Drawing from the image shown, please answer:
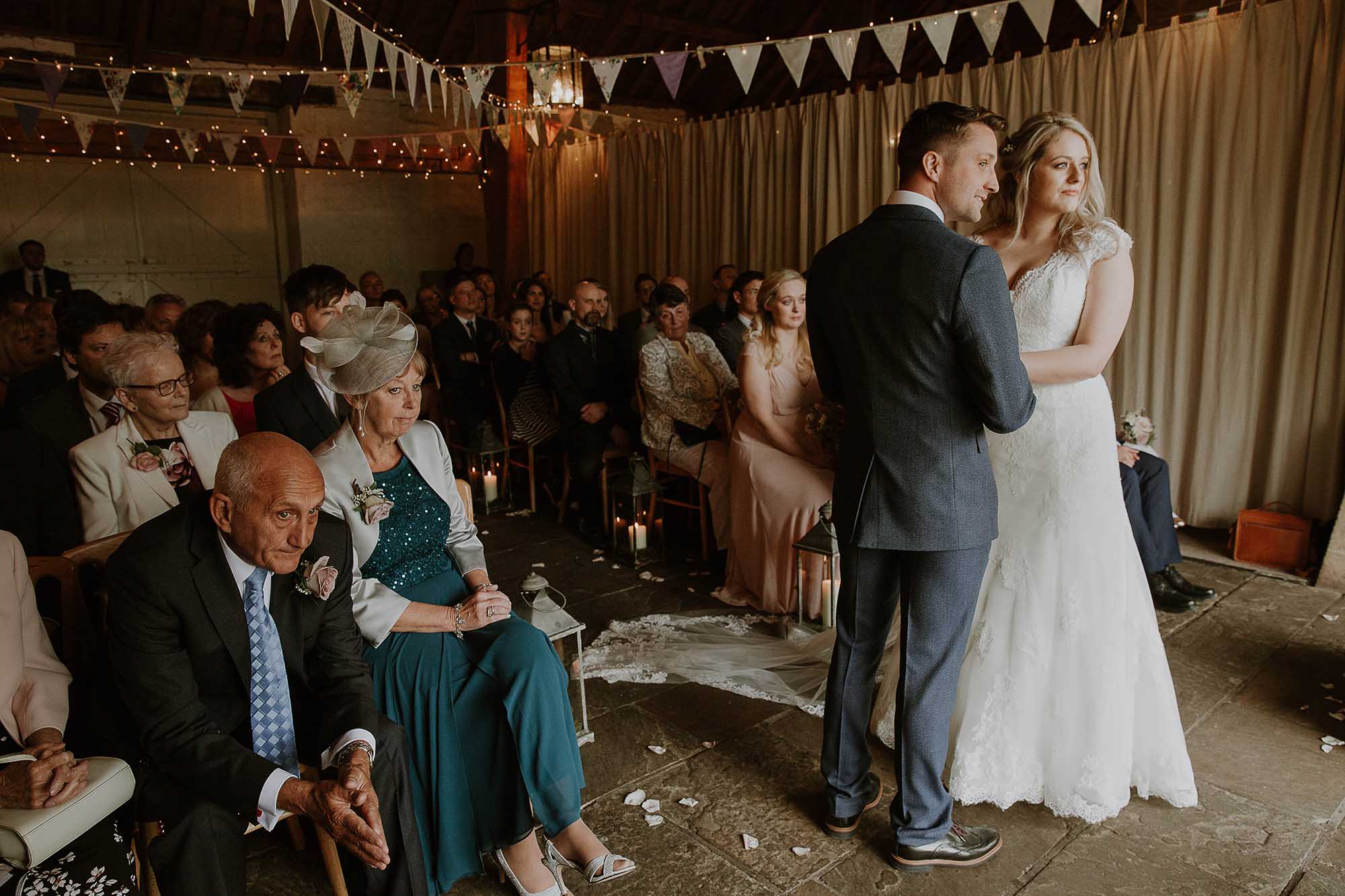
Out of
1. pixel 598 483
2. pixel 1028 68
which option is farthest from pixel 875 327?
pixel 1028 68

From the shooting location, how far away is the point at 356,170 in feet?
38.0

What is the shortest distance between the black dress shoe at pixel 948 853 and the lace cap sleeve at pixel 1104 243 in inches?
59.9

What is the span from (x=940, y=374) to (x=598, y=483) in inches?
146

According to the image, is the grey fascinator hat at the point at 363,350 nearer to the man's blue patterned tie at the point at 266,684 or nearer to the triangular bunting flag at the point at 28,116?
the man's blue patterned tie at the point at 266,684

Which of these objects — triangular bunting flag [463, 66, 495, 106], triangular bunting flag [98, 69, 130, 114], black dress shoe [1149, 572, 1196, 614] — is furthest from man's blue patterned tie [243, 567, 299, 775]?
triangular bunting flag [98, 69, 130, 114]

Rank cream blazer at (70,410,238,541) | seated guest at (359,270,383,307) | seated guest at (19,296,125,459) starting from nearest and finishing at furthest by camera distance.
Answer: cream blazer at (70,410,238,541) → seated guest at (19,296,125,459) → seated guest at (359,270,383,307)

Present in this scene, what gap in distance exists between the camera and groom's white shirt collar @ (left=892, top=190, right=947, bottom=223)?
1.99m

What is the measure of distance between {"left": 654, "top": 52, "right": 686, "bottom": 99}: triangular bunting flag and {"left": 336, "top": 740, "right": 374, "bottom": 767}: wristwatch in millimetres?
4651

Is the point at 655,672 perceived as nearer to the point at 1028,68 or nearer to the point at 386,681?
the point at 386,681

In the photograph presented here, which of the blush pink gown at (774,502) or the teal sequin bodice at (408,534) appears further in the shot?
the blush pink gown at (774,502)

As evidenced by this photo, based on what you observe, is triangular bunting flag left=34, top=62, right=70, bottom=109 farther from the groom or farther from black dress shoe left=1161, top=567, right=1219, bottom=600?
black dress shoe left=1161, top=567, right=1219, bottom=600

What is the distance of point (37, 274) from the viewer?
9359mm

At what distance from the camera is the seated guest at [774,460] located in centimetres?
400

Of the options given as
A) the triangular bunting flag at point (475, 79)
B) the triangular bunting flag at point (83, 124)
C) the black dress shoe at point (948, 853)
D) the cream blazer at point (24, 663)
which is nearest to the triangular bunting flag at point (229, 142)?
the triangular bunting flag at point (83, 124)
